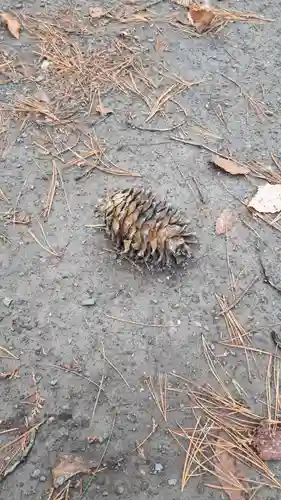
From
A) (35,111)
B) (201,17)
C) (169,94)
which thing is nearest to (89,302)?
(35,111)

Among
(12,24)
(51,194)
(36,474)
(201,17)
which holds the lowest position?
(36,474)

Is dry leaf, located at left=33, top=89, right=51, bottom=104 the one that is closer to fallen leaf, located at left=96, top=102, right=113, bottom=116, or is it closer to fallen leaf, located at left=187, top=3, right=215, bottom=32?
fallen leaf, located at left=96, top=102, right=113, bottom=116

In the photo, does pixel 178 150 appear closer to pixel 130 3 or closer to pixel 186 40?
pixel 186 40

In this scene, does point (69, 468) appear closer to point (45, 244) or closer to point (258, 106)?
point (45, 244)

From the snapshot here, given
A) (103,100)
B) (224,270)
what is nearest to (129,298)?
(224,270)

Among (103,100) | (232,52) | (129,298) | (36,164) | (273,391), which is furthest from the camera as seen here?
(232,52)
